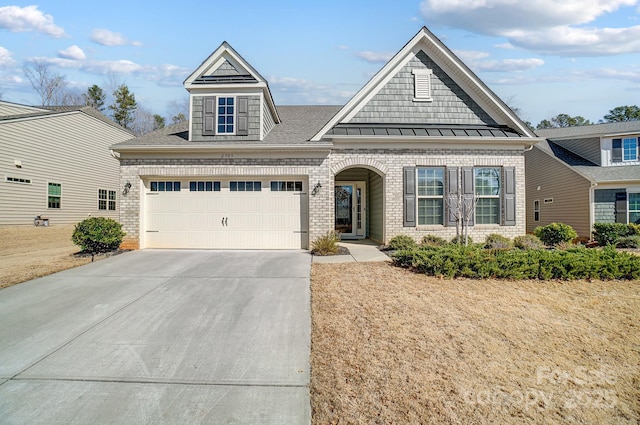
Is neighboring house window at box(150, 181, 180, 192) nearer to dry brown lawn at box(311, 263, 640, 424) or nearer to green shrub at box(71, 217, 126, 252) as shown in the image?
green shrub at box(71, 217, 126, 252)

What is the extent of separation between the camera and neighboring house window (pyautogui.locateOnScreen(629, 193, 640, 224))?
15531mm

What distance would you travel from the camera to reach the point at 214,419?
3.28m

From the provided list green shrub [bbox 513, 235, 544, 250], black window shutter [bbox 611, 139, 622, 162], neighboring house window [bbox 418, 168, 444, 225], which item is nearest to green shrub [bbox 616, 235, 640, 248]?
green shrub [bbox 513, 235, 544, 250]

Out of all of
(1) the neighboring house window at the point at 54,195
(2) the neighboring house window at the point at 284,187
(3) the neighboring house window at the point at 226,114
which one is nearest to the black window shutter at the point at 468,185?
(2) the neighboring house window at the point at 284,187

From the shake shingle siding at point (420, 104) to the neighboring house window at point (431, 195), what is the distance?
1904 millimetres

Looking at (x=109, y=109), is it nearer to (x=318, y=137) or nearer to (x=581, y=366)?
(x=318, y=137)

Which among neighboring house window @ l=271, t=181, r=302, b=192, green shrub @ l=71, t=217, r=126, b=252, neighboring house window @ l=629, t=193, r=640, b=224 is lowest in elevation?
green shrub @ l=71, t=217, r=126, b=252

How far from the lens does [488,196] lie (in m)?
12.0

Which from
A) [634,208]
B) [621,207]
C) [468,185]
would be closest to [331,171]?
[468,185]

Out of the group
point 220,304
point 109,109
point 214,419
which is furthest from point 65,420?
point 109,109

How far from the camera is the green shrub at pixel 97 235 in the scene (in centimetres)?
997

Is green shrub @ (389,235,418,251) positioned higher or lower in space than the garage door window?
lower

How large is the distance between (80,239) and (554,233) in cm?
1542

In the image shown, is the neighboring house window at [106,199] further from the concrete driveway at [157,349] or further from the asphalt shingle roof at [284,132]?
the concrete driveway at [157,349]
